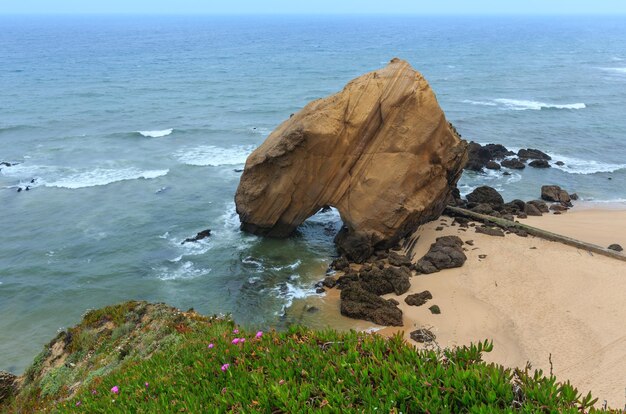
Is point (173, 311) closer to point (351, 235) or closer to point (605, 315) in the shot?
point (351, 235)

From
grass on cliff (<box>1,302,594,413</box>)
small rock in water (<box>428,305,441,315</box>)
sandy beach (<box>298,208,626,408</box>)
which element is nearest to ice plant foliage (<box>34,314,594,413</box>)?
grass on cliff (<box>1,302,594,413</box>)

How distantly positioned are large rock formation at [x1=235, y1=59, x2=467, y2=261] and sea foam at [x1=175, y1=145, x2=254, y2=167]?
605 inches

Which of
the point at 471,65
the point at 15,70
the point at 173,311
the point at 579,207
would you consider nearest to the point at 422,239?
the point at 579,207

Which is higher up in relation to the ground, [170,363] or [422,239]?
[170,363]

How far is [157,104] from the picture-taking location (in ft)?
192

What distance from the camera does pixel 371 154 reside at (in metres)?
23.5

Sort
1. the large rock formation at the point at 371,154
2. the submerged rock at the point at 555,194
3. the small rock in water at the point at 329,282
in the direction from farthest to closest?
the submerged rock at the point at 555,194 < the large rock formation at the point at 371,154 < the small rock in water at the point at 329,282

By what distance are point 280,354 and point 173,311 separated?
6998mm

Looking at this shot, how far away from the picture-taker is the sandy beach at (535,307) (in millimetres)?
16469

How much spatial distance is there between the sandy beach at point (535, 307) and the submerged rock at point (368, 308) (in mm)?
310

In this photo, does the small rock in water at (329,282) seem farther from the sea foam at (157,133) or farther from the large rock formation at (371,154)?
the sea foam at (157,133)

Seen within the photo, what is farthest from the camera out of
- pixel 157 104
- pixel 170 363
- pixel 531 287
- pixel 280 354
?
pixel 157 104

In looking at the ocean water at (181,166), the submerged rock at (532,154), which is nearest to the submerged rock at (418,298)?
the ocean water at (181,166)

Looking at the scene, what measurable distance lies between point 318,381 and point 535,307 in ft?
47.5
